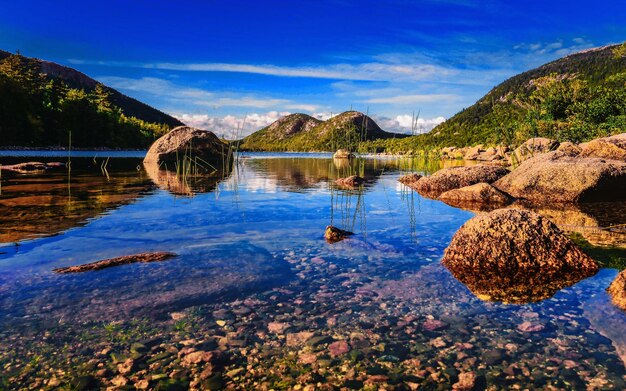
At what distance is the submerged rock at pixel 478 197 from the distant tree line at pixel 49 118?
87603 millimetres

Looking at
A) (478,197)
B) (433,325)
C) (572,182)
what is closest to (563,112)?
(572,182)

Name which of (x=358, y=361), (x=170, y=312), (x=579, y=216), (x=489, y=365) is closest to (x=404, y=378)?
(x=358, y=361)

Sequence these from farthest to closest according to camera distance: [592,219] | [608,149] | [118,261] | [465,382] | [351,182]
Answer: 1. [351,182]
2. [608,149]
3. [592,219]
4. [118,261]
5. [465,382]

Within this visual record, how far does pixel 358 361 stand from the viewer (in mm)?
3297

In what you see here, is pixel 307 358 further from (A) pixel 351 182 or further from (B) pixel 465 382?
(A) pixel 351 182

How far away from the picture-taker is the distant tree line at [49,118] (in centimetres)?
8800

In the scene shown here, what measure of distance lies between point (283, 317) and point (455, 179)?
46.9 ft

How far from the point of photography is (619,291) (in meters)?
4.56

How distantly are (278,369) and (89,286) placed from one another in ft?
10.1

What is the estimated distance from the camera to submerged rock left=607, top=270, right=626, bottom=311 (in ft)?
14.4

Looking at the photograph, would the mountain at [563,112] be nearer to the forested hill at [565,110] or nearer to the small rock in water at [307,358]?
the forested hill at [565,110]

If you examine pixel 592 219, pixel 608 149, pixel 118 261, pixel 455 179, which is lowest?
pixel 118 261

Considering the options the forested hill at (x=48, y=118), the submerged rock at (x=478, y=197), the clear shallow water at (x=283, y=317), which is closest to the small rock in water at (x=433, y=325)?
the clear shallow water at (x=283, y=317)

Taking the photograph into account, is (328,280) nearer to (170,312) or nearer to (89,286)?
(170,312)
